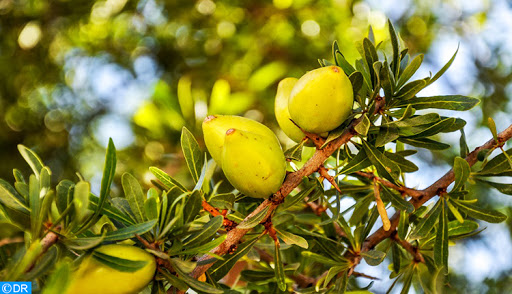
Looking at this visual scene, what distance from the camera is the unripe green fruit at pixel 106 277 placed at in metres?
0.56

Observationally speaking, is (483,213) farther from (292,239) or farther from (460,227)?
(292,239)

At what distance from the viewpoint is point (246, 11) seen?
2.22 metres

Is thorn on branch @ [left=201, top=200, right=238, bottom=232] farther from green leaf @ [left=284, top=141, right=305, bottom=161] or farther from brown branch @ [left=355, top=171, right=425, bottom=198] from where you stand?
brown branch @ [left=355, top=171, right=425, bottom=198]

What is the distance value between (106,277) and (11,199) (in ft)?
0.52

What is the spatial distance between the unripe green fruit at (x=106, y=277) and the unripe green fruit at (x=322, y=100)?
0.30 m

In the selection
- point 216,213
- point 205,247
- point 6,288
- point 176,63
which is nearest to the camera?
point 6,288

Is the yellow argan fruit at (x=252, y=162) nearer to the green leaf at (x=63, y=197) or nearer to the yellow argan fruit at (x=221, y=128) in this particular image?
the yellow argan fruit at (x=221, y=128)

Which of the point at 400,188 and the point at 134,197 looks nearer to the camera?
the point at 134,197

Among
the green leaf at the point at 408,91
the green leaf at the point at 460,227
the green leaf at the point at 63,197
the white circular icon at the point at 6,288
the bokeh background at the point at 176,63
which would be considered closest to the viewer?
the white circular icon at the point at 6,288

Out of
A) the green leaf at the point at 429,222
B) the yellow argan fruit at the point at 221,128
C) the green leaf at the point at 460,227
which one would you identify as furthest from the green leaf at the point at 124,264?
the green leaf at the point at 460,227

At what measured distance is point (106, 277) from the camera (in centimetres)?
56

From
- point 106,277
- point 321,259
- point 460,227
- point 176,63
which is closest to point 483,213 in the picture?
point 460,227

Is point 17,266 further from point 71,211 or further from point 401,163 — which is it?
point 401,163

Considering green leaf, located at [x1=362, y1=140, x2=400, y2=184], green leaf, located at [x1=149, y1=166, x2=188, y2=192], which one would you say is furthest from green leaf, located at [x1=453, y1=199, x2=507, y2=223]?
green leaf, located at [x1=149, y1=166, x2=188, y2=192]
